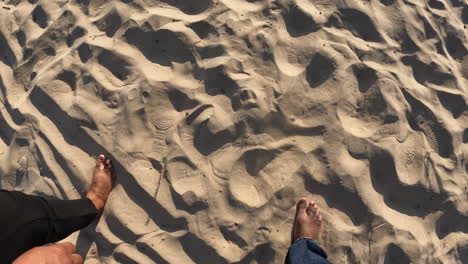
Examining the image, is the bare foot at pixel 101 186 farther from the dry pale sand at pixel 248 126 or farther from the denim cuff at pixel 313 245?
the denim cuff at pixel 313 245

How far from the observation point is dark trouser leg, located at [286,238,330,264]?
1784 millimetres

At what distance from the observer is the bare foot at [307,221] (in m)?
1.88

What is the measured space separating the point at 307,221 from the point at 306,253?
6.6 inches

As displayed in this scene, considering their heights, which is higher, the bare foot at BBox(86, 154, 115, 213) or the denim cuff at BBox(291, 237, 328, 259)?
the bare foot at BBox(86, 154, 115, 213)

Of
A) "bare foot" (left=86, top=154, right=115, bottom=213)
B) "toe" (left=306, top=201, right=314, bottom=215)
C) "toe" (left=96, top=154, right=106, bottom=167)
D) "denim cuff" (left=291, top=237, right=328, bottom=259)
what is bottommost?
"denim cuff" (left=291, top=237, right=328, bottom=259)

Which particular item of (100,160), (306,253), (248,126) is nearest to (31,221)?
(100,160)

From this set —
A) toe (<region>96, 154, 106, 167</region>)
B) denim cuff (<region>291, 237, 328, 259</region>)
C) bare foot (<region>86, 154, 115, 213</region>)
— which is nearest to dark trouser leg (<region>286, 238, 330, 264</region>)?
denim cuff (<region>291, 237, 328, 259</region>)

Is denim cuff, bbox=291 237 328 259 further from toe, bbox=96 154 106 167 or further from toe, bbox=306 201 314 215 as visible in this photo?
toe, bbox=96 154 106 167

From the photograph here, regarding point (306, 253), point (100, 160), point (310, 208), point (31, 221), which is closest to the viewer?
point (31, 221)

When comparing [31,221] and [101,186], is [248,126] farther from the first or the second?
[31,221]

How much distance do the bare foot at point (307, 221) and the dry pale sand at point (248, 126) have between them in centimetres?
6

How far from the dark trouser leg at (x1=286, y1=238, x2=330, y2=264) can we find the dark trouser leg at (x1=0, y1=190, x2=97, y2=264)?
114cm

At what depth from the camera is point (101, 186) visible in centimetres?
199

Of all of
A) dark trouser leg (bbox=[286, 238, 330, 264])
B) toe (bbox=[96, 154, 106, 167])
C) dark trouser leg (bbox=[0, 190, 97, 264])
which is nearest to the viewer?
dark trouser leg (bbox=[0, 190, 97, 264])
